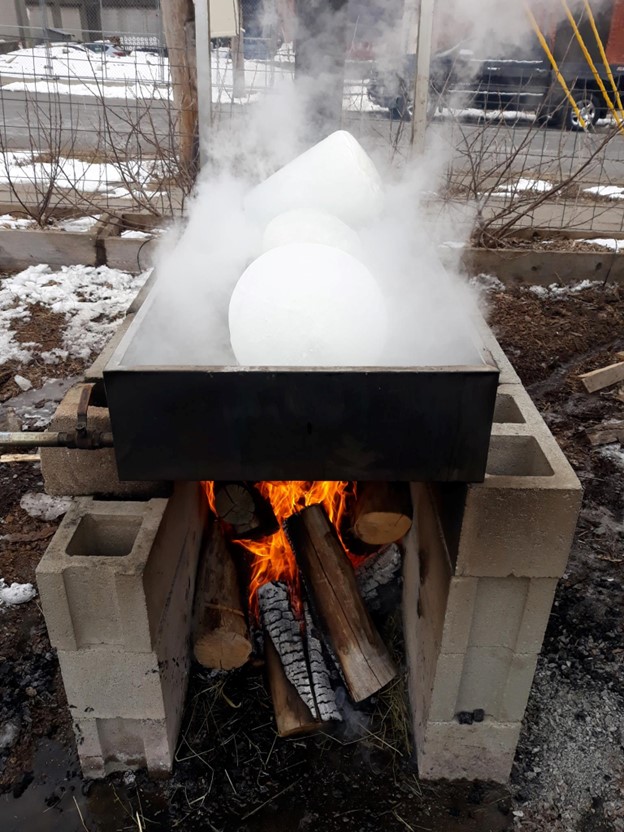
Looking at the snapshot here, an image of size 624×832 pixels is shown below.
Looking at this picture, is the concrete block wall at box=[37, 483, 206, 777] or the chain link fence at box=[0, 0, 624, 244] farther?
the chain link fence at box=[0, 0, 624, 244]

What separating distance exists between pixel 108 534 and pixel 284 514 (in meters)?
1.01

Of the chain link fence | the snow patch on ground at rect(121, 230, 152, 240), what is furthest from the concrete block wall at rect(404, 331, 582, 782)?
the snow patch on ground at rect(121, 230, 152, 240)

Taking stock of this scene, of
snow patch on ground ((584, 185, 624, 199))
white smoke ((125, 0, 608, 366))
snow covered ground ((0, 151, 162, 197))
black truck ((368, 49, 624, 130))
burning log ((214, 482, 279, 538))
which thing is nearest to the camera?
white smoke ((125, 0, 608, 366))

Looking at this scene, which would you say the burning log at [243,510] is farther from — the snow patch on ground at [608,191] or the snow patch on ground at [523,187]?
the snow patch on ground at [608,191]

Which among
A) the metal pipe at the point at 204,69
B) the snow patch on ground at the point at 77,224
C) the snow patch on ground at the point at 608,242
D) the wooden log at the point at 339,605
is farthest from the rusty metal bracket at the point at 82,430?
the snow patch on ground at the point at 608,242

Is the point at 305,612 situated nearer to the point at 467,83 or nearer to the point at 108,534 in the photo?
the point at 108,534

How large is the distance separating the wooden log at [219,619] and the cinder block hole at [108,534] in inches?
22.3

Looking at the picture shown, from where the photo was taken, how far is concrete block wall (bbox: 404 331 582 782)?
1.93 m

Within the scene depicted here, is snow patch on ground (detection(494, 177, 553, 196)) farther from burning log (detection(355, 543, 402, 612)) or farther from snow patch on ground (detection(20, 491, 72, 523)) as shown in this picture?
snow patch on ground (detection(20, 491, 72, 523))

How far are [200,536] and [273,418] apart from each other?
1.40 metres

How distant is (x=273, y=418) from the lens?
1646mm

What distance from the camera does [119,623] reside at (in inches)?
79.7

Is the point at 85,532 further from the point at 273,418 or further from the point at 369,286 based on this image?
the point at 369,286

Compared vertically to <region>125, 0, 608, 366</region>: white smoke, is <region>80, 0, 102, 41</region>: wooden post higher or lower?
higher
